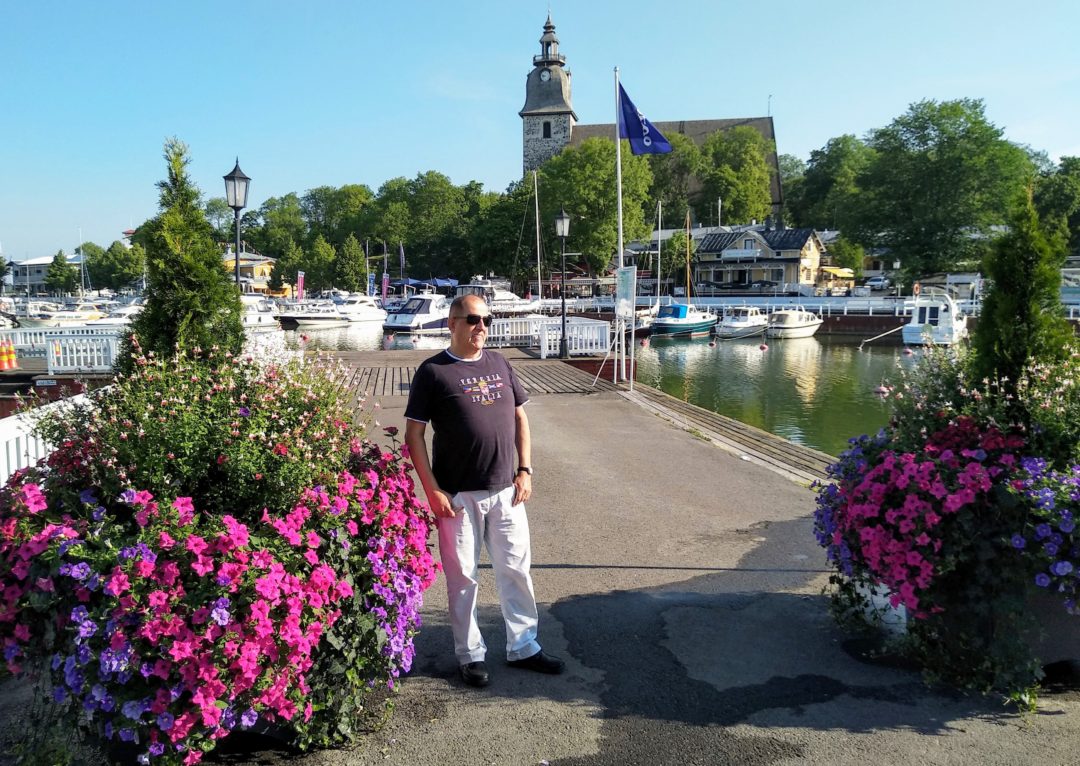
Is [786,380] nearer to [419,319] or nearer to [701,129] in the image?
[419,319]

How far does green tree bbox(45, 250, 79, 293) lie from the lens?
125375 mm

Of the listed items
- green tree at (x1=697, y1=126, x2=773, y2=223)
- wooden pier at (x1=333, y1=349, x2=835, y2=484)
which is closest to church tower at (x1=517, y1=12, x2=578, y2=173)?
green tree at (x1=697, y1=126, x2=773, y2=223)

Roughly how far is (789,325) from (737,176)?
177 feet

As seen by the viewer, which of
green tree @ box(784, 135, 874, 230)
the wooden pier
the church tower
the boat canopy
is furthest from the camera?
the church tower

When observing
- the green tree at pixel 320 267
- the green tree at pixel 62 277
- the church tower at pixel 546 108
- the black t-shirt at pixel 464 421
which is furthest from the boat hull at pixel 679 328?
the green tree at pixel 62 277

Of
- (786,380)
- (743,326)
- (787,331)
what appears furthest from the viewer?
(743,326)

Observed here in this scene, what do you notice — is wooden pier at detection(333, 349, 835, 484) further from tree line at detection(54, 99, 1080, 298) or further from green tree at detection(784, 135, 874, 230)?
green tree at detection(784, 135, 874, 230)

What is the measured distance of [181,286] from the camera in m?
4.68

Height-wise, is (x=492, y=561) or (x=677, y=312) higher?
(x=677, y=312)

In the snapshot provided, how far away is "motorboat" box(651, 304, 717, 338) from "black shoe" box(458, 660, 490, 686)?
137 feet

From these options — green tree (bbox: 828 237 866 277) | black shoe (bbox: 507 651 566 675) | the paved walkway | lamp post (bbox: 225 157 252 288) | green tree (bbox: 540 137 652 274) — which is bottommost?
the paved walkway

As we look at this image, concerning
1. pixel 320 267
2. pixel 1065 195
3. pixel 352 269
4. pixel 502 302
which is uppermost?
pixel 1065 195

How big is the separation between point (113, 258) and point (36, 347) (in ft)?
383

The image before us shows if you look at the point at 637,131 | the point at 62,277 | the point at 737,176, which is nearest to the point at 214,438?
the point at 637,131
